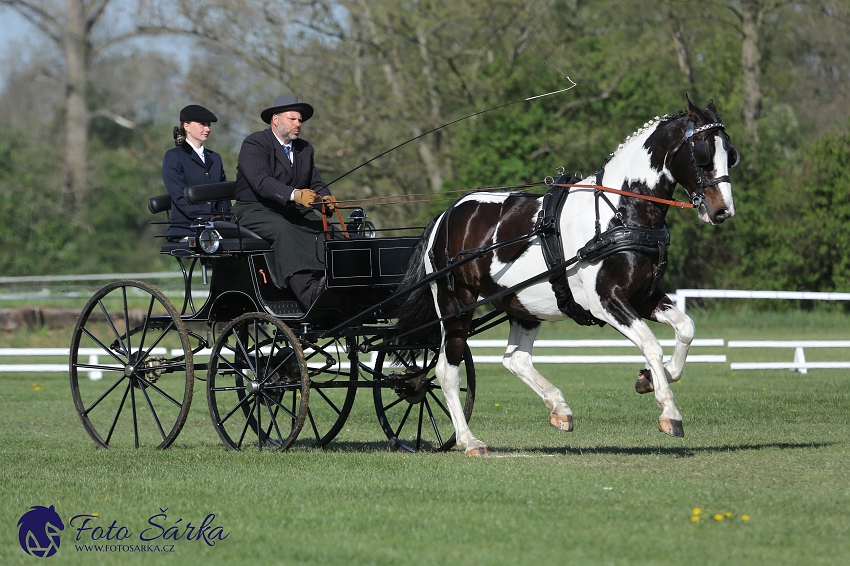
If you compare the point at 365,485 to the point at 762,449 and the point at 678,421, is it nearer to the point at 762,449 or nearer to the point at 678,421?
the point at 678,421

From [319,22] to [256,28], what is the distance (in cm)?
141

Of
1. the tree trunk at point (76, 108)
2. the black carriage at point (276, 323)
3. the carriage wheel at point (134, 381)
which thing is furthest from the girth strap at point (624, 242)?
the tree trunk at point (76, 108)

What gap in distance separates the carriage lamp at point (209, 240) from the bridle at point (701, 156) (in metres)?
3.29

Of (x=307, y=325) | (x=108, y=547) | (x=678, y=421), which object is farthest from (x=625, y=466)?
(x=108, y=547)

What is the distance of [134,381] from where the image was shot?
9.27m

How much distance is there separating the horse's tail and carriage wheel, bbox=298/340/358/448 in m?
0.47

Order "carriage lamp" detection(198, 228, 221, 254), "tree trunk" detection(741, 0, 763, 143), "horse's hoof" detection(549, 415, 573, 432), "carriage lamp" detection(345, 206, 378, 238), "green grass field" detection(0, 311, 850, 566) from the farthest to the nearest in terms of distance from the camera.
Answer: "tree trunk" detection(741, 0, 763, 143), "carriage lamp" detection(345, 206, 378, 238), "carriage lamp" detection(198, 228, 221, 254), "horse's hoof" detection(549, 415, 573, 432), "green grass field" detection(0, 311, 850, 566)

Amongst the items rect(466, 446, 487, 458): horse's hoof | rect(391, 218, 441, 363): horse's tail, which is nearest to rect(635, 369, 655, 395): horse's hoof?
rect(466, 446, 487, 458): horse's hoof

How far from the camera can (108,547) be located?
5.45m

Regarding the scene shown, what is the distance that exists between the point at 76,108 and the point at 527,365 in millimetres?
29364

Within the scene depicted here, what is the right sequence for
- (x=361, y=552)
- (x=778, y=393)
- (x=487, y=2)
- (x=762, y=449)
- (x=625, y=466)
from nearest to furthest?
1. (x=361, y=552)
2. (x=625, y=466)
3. (x=762, y=449)
4. (x=778, y=393)
5. (x=487, y=2)

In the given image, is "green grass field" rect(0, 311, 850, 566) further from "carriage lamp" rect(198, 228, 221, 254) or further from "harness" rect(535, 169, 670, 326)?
"carriage lamp" rect(198, 228, 221, 254)

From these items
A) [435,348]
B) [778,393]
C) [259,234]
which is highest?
[259,234]

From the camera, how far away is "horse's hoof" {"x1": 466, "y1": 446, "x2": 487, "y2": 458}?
798cm
